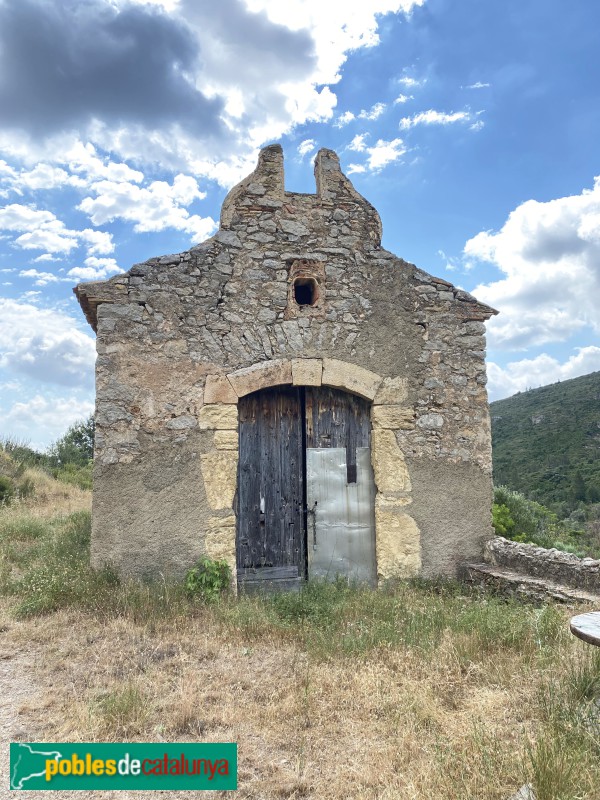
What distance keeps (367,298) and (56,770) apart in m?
5.02

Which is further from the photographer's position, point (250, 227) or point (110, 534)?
point (250, 227)

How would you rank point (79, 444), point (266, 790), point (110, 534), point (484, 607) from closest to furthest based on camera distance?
point (266, 790), point (484, 607), point (110, 534), point (79, 444)

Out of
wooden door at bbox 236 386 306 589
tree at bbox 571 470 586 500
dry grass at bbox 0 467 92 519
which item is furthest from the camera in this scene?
tree at bbox 571 470 586 500

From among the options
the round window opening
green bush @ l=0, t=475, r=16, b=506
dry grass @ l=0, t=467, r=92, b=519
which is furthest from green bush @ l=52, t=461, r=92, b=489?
the round window opening

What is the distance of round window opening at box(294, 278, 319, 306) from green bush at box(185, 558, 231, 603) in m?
2.89

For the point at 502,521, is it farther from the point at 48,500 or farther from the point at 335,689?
the point at 48,500

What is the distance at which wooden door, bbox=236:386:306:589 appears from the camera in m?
6.13

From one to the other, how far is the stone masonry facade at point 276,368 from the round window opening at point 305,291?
0.03m

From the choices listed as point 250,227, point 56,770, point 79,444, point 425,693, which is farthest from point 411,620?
point 79,444

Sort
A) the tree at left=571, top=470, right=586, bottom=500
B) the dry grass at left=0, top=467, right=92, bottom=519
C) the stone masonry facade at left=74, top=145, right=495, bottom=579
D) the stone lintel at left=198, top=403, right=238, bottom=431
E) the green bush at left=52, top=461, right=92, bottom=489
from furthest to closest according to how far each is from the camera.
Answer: the tree at left=571, top=470, right=586, bottom=500, the green bush at left=52, top=461, right=92, bottom=489, the dry grass at left=0, top=467, right=92, bottom=519, the stone lintel at left=198, top=403, right=238, bottom=431, the stone masonry facade at left=74, top=145, right=495, bottom=579

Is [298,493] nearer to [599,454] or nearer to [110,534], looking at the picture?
[110,534]

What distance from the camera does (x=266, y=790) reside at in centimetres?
273

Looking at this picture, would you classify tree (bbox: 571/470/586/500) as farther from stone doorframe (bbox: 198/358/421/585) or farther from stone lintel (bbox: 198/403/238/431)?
stone lintel (bbox: 198/403/238/431)

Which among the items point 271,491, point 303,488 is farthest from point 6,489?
point 303,488
